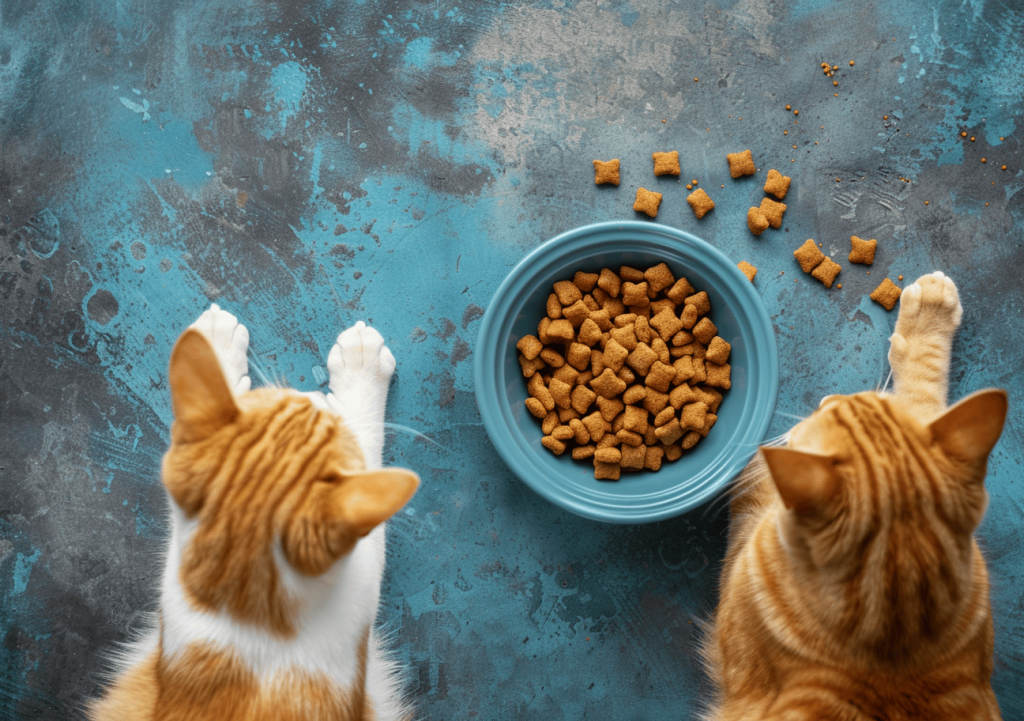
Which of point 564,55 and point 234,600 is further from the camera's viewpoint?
point 564,55

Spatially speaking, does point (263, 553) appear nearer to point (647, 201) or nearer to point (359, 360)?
point (359, 360)

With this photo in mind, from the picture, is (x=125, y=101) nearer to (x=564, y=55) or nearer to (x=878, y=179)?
(x=564, y=55)

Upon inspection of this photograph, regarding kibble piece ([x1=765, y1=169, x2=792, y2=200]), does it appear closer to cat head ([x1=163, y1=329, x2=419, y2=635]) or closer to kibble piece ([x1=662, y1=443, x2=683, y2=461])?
kibble piece ([x1=662, y1=443, x2=683, y2=461])

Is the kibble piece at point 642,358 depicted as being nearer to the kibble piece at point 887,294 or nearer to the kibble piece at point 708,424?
the kibble piece at point 708,424

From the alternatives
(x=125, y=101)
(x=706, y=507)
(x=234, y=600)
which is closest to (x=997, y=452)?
(x=706, y=507)

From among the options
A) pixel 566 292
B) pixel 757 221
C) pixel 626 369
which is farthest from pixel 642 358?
pixel 757 221

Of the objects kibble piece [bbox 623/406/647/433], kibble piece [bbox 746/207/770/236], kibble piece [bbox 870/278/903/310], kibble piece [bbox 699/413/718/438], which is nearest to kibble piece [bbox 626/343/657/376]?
kibble piece [bbox 623/406/647/433]
